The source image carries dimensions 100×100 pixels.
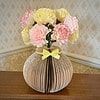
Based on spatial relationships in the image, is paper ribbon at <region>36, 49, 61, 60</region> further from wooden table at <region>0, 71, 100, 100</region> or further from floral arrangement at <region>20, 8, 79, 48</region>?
wooden table at <region>0, 71, 100, 100</region>

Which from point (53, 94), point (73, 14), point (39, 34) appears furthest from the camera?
point (73, 14)

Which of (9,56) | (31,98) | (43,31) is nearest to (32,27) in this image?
(43,31)

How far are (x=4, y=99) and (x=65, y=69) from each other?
16.0 inches

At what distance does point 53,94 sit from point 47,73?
138 millimetres

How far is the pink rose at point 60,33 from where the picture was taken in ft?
3.47

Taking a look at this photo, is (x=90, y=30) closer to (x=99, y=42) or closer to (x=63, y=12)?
(x=99, y=42)

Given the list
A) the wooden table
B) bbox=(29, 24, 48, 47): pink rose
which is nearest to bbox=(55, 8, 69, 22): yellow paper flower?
bbox=(29, 24, 48, 47): pink rose

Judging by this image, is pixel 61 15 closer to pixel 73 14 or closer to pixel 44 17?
pixel 44 17

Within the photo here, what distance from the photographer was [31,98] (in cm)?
116

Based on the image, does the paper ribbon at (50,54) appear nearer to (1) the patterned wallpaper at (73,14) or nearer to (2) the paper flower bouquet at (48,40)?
(2) the paper flower bouquet at (48,40)

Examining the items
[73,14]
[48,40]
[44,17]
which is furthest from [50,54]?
[73,14]

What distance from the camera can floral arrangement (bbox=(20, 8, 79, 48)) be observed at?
106cm

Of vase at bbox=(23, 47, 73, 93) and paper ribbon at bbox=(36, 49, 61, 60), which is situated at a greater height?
paper ribbon at bbox=(36, 49, 61, 60)

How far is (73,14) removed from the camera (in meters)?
1.63
